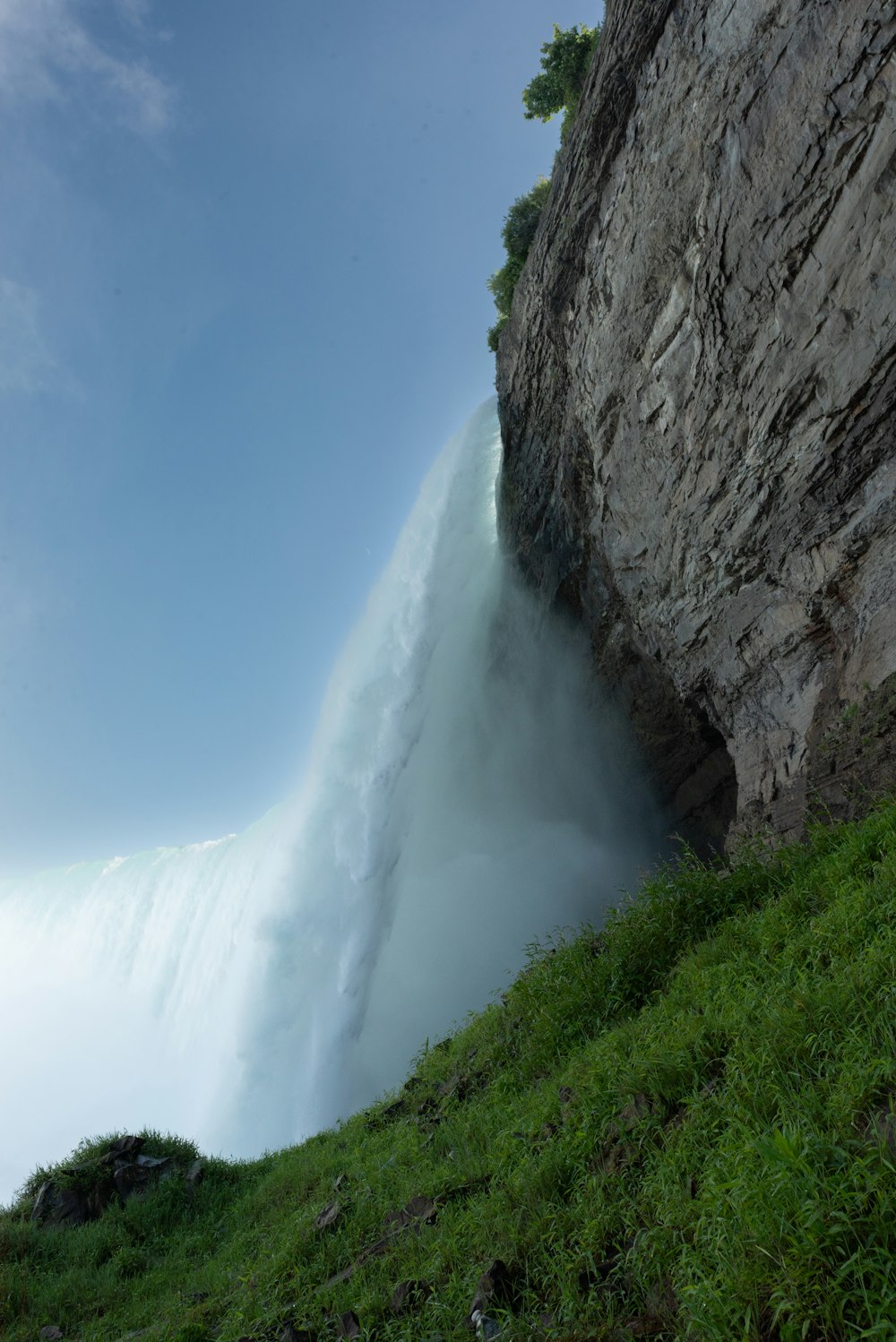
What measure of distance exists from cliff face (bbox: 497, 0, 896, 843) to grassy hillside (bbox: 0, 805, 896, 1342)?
2.94 meters

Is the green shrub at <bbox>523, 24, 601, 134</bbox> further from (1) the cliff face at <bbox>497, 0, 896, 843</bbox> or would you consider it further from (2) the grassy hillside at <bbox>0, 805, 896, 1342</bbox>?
(2) the grassy hillside at <bbox>0, 805, 896, 1342</bbox>

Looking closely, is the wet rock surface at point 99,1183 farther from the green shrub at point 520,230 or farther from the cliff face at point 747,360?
the green shrub at point 520,230

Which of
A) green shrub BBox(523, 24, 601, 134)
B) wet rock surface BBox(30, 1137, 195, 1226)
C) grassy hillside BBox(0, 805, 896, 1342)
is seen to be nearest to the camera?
grassy hillside BBox(0, 805, 896, 1342)

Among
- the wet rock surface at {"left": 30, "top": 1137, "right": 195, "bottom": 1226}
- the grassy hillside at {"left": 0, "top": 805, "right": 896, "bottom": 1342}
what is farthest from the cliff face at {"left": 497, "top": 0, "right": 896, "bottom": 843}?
the wet rock surface at {"left": 30, "top": 1137, "right": 195, "bottom": 1226}

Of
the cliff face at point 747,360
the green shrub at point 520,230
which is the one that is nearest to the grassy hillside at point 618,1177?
the cliff face at point 747,360

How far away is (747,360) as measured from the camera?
10047 millimetres

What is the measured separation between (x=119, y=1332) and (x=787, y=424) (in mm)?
12296

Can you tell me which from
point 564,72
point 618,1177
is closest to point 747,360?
point 618,1177

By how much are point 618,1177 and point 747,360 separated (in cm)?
1002

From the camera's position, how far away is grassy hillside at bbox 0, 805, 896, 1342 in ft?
8.30

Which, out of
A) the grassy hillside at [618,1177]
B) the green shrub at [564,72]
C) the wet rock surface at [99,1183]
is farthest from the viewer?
the green shrub at [564,72]

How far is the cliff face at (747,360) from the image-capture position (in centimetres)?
834

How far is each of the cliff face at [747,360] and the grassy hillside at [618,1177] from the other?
2.94 meters

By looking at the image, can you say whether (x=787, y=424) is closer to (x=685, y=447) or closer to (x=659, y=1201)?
(x=685, y=447)
